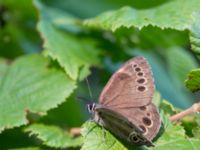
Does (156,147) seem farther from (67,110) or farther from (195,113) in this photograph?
(67,110)

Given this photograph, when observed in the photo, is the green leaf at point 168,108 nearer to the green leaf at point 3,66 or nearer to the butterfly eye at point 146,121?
the butterfly eye at point 146,121

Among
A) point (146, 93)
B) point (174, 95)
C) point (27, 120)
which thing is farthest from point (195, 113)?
point (174, 95)

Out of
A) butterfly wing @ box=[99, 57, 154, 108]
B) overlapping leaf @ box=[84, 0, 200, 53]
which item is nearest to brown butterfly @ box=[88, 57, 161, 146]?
butterfly wing @ box=[99, 57, 154, 108]

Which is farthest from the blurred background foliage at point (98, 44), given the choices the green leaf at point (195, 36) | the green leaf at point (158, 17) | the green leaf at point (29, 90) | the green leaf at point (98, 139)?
the green leaf at point (195, 36)

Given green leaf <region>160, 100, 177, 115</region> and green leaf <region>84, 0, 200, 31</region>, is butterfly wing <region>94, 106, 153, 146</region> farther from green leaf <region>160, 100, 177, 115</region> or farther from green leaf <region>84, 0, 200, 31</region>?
green leaf <region>84, 0, 200, 31</region>

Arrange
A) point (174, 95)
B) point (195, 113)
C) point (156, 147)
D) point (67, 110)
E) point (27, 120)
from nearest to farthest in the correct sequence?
point (156, 147) → point (195, 113) → point (27, 120) → point (67, 110) → point (174, 95)

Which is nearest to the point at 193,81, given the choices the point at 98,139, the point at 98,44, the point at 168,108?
the point at 168,108
